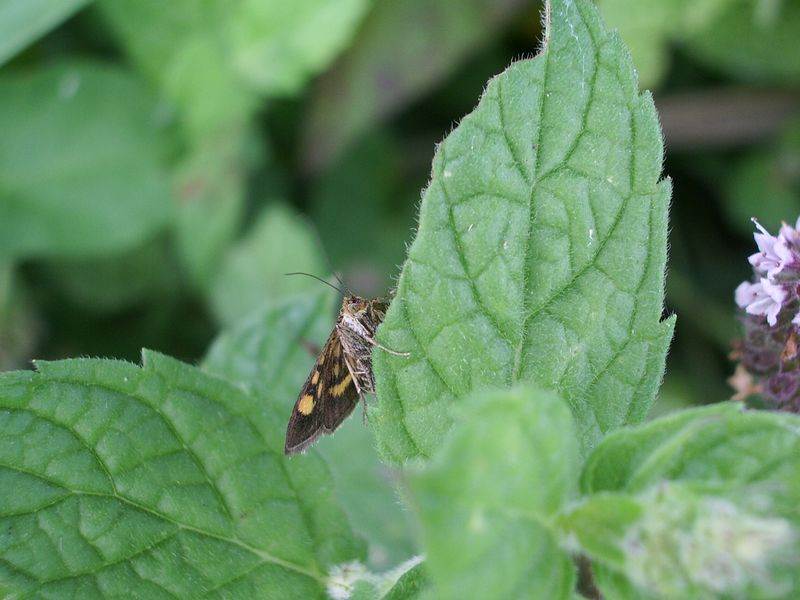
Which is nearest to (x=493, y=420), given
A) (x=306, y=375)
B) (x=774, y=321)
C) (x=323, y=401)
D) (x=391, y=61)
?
(x=774, y=321)

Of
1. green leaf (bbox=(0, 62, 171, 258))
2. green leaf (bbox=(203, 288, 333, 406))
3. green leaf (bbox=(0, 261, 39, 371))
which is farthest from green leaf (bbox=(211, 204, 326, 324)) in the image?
green leaf (bbox=(0, 261, 39, 371))

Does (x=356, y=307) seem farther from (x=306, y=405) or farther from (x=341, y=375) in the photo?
(x=306, y=405)

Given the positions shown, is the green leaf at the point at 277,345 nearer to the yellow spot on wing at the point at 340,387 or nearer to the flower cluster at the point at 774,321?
the yellow spot on wing at the point at 340,387

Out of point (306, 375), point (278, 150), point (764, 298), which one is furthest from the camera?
point (278, 150)

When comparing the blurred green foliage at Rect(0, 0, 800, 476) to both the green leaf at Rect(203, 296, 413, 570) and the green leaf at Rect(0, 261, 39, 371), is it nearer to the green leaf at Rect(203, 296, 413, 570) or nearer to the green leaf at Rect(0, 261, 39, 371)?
the green leaf at Rect(0, 261, 39, 371)

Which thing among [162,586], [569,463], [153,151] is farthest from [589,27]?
[153,151]

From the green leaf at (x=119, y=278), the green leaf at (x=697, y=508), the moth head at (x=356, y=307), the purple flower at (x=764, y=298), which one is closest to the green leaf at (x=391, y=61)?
the green leaf at (x=119, y=278)
